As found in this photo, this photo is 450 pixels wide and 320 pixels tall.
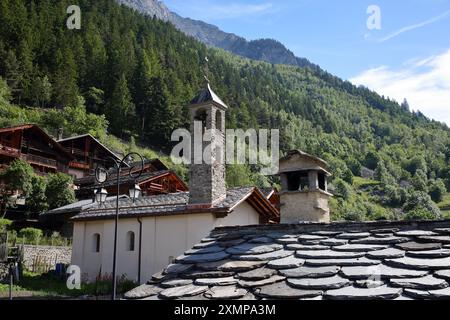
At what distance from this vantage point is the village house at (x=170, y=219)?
1669 cm

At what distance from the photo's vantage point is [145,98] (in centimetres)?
6981

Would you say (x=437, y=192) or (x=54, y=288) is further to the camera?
(x=437, y=192)

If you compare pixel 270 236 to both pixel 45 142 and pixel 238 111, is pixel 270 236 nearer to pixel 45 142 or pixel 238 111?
pixel 45 142

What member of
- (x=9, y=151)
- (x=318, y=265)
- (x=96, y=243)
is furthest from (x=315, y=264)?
(x=9, y=151)

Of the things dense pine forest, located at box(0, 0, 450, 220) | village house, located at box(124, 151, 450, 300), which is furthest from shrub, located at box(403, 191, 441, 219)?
village house, located at box(124, 151, 450, 300)

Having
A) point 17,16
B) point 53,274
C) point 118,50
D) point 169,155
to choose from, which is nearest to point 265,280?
point 53,274

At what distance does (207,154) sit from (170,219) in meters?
3.26

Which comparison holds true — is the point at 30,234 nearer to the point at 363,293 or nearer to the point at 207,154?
the point at 207,154

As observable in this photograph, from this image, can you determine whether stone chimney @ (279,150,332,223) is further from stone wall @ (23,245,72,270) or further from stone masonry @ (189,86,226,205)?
stone wall @ (23,245,72,270)

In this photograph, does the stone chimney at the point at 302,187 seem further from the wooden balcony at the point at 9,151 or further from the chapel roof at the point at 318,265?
the wooden balcony at the point at 9,151

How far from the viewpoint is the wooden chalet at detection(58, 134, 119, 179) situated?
45.0 meters

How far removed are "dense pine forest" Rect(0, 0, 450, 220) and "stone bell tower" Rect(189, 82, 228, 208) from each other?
29.5 m
